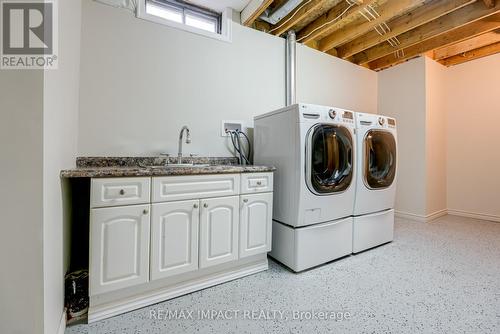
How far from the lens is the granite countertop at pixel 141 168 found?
1.20 metres

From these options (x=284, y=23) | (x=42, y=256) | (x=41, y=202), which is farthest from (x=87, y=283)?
(x=284, y=23)

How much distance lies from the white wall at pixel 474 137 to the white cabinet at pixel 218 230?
377 centimetres

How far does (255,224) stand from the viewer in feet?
5.64

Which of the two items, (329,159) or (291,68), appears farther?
(291,68)

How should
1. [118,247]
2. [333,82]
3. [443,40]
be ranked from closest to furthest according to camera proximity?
1. [118,247]
2. [443,40]
3. [333,82]

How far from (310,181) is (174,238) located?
1073 mm

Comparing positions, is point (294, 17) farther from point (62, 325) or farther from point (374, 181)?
point (62, 325)

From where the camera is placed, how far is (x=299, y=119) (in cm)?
171

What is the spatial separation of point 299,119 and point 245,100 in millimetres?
899

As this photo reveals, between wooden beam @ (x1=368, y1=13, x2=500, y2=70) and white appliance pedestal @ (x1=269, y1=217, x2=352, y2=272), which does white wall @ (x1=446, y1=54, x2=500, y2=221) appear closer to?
wooden beam @ (x1=368, y1=13, x2=500, y2=70)

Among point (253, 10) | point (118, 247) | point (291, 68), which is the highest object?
point (253, 10)

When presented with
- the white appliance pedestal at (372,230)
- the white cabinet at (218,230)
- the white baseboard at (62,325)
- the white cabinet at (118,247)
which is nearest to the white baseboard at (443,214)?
the white appliance pedestal at (372,230)

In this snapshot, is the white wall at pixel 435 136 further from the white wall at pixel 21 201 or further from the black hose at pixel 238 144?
the white wall at pixel 21 201

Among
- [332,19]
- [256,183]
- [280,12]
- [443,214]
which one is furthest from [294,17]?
[443,214]
